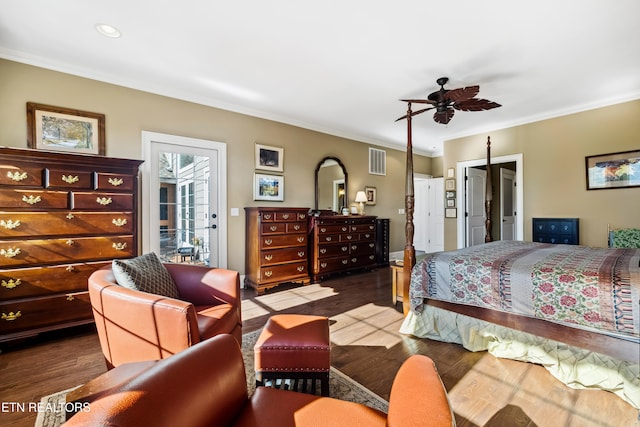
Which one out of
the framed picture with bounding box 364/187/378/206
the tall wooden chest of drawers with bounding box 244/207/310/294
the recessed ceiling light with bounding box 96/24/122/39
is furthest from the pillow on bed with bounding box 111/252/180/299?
the framed picture with bounding box 364/187/378/206

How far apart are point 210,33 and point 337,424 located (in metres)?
2.88

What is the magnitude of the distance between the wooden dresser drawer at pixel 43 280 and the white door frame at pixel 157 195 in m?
0.83

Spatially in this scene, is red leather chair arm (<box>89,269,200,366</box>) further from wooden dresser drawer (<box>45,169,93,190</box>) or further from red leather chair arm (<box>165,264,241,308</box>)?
wooden dresser drawer (<box>45,169,93,190</box>)

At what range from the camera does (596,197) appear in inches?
162

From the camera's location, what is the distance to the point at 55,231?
251cm

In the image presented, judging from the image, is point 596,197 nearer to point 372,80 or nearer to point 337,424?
point 372,80

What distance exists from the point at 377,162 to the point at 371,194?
2.37ft

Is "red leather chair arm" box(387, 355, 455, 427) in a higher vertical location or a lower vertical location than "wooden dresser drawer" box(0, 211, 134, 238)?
lower

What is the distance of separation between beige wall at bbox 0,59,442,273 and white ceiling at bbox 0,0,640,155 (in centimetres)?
15

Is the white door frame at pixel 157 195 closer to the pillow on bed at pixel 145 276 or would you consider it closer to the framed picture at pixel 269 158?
the framed picture at pixel 269 158

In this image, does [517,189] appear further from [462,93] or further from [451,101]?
[462,93]

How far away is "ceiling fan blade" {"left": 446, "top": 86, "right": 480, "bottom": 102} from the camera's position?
2.81 m

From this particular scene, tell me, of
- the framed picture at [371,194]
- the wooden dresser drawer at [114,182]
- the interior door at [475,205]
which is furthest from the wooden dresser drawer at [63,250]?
the interior door at [475,205]

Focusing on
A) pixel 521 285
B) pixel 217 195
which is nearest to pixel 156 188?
pixel 217 195
